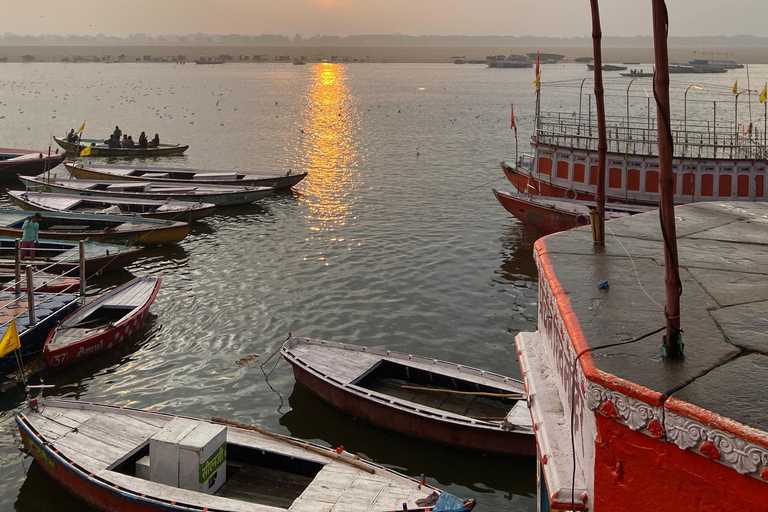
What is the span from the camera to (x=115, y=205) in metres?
35.2

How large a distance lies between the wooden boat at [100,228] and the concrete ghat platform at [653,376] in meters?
25.6

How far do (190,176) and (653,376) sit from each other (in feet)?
141

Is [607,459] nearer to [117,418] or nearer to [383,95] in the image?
[117,418]

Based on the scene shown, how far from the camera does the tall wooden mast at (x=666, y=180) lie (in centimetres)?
496

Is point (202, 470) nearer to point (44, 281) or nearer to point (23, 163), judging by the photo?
point (44, 281)

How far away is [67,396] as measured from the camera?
18781 mm

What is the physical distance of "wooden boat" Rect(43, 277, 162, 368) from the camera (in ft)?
64.1

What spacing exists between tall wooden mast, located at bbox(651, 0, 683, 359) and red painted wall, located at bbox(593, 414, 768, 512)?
83cm

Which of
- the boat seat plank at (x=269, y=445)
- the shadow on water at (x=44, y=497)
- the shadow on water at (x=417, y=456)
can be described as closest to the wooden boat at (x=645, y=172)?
the shadow on water at (x=417, y=456)

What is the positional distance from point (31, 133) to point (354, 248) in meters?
63.8

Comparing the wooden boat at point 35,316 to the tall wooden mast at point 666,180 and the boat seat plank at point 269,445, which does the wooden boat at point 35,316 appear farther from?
the tall wooden mast at point 666,180

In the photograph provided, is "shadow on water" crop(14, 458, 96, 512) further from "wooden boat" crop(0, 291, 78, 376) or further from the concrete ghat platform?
the concrete ghat platform

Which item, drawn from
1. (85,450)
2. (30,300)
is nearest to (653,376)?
(85,450)

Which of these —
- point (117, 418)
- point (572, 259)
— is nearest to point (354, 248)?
point (117, 418)
